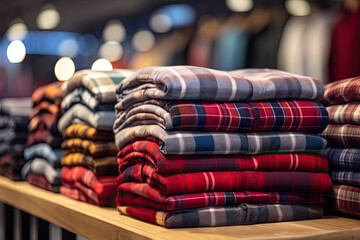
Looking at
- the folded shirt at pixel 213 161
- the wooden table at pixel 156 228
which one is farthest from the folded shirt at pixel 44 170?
the folded shirt at pixel 213 161

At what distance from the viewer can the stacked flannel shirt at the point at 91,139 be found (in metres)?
1.28

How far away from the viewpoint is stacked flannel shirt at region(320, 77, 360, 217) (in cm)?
110

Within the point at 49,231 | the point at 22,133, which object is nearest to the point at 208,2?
the point at 22,133

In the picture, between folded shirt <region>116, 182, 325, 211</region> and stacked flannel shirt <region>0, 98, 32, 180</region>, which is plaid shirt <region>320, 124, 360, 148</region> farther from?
stacked flannel shirt <region>0, 98, 32, 180</region>

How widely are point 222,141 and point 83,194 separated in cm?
50

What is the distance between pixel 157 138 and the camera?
1035 millimetres

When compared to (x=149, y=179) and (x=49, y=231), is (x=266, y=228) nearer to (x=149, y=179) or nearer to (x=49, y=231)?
(x=149, y=179)

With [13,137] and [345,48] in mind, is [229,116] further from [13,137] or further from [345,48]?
[345,48]

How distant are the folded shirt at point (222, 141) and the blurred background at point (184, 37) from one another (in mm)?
1719

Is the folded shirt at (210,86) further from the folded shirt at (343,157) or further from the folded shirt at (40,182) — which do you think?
the folded shirt at (40,182)

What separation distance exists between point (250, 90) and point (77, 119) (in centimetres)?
55

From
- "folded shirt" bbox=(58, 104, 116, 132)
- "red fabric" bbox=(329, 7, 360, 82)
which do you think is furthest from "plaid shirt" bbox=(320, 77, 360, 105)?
"red fabric" bbox=(329, 7, 360, 82)

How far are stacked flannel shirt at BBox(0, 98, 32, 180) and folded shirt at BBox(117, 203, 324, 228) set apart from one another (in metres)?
0.83

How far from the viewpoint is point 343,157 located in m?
1.13
